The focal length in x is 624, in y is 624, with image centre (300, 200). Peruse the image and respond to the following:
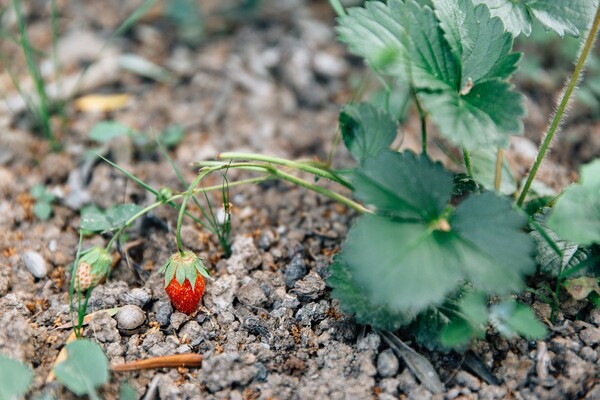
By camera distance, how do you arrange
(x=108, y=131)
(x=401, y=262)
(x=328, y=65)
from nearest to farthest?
1. (x=401, y=262)
2. (x=108, y=131)
3. (x=328, y=65)

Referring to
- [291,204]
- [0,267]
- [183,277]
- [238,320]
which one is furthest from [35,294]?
[291,204]

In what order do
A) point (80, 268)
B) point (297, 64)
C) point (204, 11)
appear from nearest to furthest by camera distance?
point (80, 268) → point (297, 64) → point (204, 11)

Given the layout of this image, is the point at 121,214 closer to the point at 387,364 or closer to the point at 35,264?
the point at 35,264

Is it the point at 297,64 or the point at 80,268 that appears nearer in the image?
the point at 80,268

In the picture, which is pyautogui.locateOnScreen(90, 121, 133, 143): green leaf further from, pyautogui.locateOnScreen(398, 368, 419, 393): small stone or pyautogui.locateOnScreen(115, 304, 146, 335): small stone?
pyautogui.locateOnScreen(398, 368, 419, 393): small stone

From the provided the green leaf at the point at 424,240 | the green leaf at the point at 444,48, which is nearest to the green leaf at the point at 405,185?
the green leaf at the point at 424,240

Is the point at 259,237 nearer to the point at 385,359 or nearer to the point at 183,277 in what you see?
the point at 183,277

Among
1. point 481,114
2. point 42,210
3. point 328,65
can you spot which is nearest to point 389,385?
point 481,114
